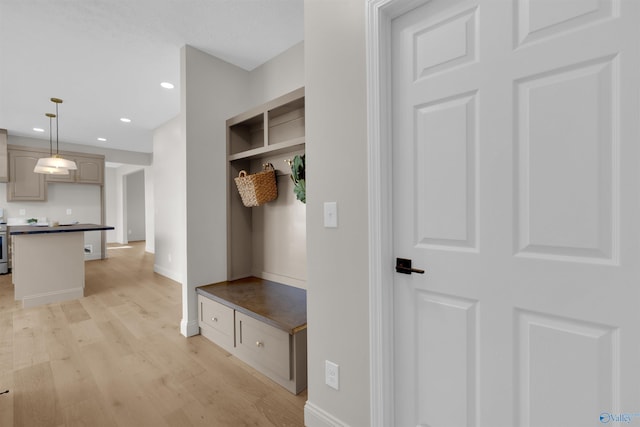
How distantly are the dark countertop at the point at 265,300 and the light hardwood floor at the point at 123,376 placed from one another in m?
0.43

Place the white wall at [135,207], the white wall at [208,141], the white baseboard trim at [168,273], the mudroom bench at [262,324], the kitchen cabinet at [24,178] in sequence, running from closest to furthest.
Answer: the mudroom bench at [262,324]
the white wall at [208,141]
the white baseboard trim at [168,273]
the kitchen cabinet at [24,178]
the white wall at [135,207]

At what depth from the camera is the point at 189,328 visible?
2.68m

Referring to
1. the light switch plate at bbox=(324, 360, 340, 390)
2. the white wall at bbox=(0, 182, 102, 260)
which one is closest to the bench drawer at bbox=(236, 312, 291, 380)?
the light switch plate at bbox=(324, 360, 340, 390)

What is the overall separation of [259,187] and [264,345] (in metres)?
1.30

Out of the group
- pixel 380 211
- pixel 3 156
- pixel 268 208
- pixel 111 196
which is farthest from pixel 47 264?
pixel 111 196

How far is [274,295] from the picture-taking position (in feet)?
8.05

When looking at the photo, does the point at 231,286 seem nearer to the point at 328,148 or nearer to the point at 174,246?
the point at 328,148

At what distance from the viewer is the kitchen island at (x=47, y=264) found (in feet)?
11.4

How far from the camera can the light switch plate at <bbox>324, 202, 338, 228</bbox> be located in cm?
141

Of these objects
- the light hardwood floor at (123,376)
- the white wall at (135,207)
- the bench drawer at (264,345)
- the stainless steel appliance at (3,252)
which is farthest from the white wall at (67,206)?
the bench drawer at (264,345)

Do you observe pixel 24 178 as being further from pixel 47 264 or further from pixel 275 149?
pixel 275 149

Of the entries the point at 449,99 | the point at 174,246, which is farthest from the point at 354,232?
the point at 174,246

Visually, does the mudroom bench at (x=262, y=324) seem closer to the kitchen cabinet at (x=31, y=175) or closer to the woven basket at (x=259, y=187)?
the woven basket at (x=259, y=187)

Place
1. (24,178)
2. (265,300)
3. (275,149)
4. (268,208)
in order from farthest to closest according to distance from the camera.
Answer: (24,178)
(268,208)
(275,149)
(265,300)
